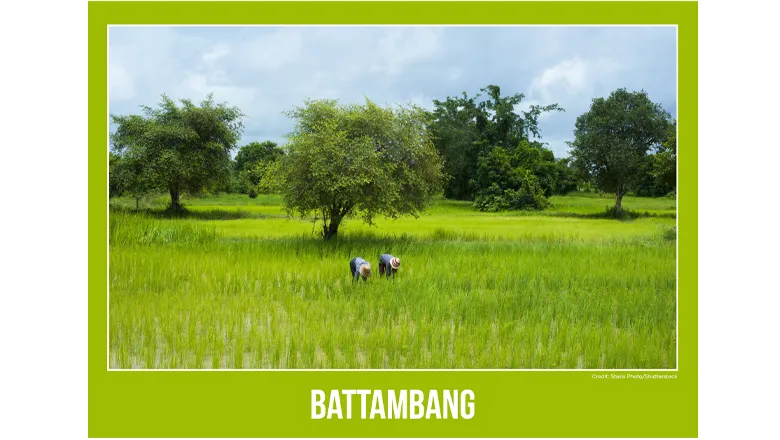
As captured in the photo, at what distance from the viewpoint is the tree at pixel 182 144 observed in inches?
449

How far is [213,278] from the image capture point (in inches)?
325

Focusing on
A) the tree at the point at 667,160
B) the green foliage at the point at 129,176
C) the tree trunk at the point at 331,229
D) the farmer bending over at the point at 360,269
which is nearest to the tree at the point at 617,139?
the tree at the point at 667,160

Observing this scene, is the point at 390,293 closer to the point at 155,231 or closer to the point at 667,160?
the point at 155,231

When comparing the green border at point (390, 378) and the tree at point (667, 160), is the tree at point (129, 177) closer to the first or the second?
the green border at point (390, 378)

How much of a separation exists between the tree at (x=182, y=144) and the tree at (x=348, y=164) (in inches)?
57.0

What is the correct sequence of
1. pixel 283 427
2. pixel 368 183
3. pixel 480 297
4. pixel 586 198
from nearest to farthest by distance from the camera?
1. pixel 283 427
2. pixel 480 297
3. pixel 368 183
4. pixel 586 198

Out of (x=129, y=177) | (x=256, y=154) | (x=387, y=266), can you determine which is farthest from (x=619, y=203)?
(x=129, y=177)

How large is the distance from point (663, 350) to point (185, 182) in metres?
10.2

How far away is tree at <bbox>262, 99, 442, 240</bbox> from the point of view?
37.3ft

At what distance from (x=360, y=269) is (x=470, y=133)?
42.2ft

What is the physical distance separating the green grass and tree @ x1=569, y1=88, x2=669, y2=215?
3.03ft
